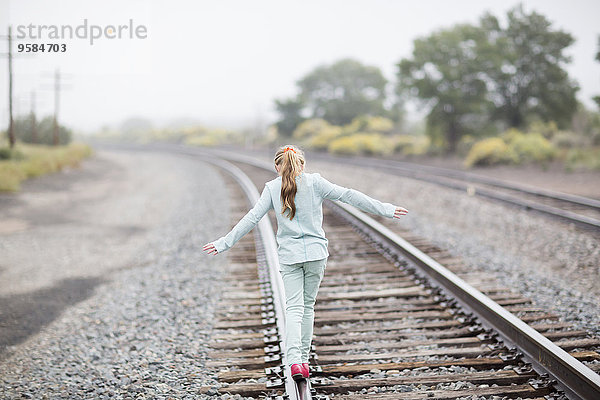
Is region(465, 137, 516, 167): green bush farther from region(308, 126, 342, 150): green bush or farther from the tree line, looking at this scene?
region(308, 126, 342, 150): green bush

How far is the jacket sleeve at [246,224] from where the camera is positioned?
9.11 feet

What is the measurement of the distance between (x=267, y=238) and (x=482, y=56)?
741 inches

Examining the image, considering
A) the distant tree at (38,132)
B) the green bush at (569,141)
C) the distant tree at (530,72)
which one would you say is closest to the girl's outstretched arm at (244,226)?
the green bush at (569,141)

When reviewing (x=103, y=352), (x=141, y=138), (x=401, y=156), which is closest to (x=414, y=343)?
(x=103, y=352)

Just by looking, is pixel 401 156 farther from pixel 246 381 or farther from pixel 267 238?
pixel 246 381

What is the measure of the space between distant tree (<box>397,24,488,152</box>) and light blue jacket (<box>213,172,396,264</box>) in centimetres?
2002

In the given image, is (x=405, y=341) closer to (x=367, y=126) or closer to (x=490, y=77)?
(x=490, y=77)

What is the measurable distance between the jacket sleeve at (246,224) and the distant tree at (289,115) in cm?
3143

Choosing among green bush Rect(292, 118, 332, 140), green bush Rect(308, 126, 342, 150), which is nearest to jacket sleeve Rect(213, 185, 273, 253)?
green bush Rect(308, 126, 342, 150)

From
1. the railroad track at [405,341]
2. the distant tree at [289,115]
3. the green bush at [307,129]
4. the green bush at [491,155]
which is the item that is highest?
the distant tree at [289,115]

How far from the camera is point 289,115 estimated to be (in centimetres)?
3397

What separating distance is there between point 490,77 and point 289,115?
52.2 ft

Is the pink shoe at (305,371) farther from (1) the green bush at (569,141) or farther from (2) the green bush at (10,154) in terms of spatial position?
(2) the green bush at (10,154)

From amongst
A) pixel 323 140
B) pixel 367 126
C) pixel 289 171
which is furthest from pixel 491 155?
pixel 289 171
